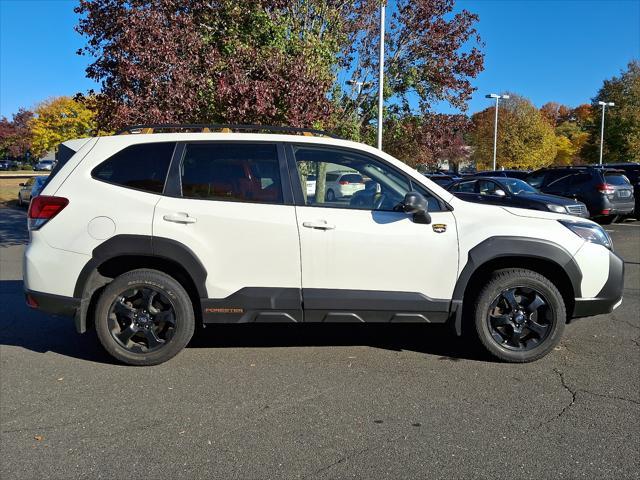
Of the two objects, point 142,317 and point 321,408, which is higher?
point 142,317

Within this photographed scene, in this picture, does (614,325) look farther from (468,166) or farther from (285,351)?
(468,166)

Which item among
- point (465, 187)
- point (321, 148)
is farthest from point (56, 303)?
point (465, 187)

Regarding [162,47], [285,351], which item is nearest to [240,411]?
[285,351]

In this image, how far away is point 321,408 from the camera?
3.78 metres

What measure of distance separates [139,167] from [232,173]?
76cm

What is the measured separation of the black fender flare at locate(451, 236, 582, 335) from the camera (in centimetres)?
440

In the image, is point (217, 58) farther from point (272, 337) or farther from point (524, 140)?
point (524, 140)

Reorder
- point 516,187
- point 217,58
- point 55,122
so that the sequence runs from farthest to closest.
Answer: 1. point 55,122
2. point 516,187
3. point 217,58

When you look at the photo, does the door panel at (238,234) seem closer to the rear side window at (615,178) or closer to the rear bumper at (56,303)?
the rear bumper at (56,303)

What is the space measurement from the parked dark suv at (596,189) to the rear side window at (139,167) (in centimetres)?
1393

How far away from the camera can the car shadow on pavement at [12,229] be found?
13000mm

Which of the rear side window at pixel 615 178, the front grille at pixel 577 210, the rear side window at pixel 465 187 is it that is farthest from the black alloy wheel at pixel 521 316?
the rear side window at pixel 615 178

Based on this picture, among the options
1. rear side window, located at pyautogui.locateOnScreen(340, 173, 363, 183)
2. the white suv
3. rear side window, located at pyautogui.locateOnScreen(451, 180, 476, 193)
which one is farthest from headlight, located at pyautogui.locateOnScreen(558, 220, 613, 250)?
rear side window, located at pyautogui.locateOnScreen(451, 180, 476, 193)

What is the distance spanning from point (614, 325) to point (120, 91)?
7758 mm
